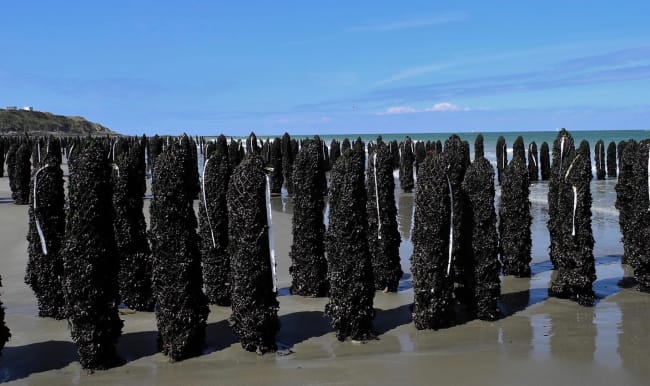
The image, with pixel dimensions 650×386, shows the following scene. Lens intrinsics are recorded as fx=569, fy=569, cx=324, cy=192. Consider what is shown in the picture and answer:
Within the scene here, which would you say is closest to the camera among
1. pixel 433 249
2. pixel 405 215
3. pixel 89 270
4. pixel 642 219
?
pixel 89 270

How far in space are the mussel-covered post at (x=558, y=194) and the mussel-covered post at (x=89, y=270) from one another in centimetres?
687

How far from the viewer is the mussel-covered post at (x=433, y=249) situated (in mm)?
8000

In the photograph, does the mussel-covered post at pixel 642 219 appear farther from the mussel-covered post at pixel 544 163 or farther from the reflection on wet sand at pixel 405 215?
the mussel-covered post at pixel 544 163

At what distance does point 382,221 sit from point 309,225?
125 cm

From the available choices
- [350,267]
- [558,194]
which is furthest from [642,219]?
[350,267]

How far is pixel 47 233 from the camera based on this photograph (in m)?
8.14

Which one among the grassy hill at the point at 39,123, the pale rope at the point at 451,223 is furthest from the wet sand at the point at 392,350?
the grassy hill at the point at 39,123

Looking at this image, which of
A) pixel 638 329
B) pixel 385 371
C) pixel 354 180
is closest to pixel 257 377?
pixel 385 371

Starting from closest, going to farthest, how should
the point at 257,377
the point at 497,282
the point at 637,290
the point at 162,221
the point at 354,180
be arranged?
the point at 257,377 → the point at 162,221 → the point at 354,180 → the point at 497,282 → the point at 637,290

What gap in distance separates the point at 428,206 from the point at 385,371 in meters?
2.49

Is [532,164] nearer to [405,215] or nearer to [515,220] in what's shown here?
[405,215]

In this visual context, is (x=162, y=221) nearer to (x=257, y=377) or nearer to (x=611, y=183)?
(x=257, y=377)

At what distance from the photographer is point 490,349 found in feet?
24.0

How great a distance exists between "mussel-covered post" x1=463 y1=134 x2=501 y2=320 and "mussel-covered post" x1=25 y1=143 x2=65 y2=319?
6031mm
